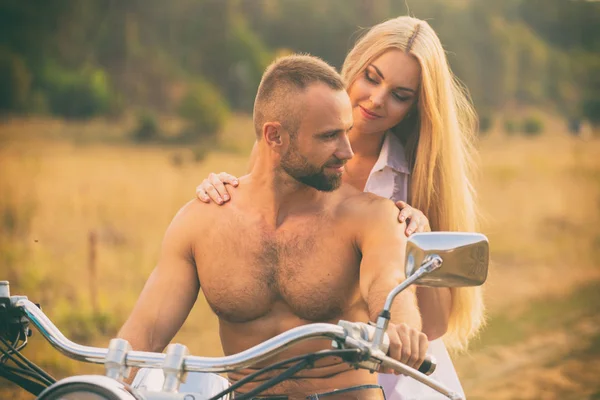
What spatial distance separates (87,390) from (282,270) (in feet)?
3.35

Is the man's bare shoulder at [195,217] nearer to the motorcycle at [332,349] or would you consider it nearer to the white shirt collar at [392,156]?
the motorcycle at [332,349]

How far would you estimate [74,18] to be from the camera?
49.7ft

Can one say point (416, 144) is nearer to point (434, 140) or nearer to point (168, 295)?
point (434, 140)

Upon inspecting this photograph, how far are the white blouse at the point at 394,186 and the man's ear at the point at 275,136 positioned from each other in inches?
41.3

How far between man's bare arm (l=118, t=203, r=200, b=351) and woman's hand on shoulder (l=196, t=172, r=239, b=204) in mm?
68

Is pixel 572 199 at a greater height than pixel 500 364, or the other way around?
pixel 572 199

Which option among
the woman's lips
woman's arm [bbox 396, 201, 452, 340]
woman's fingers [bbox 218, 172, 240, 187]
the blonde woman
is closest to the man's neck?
the blonde woman

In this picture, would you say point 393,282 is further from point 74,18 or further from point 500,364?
point 74,18

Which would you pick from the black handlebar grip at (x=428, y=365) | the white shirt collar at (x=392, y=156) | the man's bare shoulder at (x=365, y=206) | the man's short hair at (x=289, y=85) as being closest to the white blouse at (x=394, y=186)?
the white shirt collar at (x=392, y=156)

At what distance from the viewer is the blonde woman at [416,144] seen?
157 inches

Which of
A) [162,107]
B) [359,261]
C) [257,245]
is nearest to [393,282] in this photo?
[359,261]

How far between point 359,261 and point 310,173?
1.06 feet

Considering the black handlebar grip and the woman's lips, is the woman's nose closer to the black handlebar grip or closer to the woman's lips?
the woman's lips

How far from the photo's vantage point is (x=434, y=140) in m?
4.04
